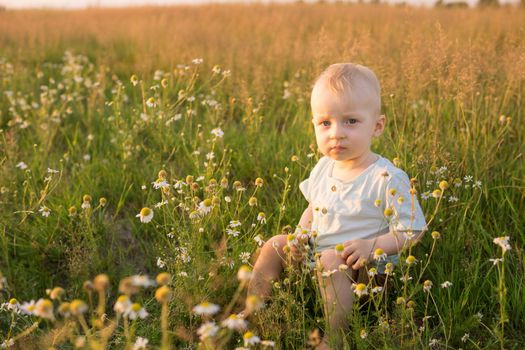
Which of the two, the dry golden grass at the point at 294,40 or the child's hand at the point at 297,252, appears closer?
the child's hand at the point at 297,252

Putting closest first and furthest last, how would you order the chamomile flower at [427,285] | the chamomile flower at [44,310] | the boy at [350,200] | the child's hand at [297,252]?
the chamomile flower at [44,310]
the chamomile flower at [427,285]
the child's hand at [297,252]
the boy at [350,200]

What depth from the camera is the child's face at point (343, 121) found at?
2607mm

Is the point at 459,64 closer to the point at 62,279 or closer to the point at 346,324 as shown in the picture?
the point at 346,324

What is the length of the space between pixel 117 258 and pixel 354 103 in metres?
1.59

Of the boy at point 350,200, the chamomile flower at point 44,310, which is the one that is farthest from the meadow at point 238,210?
the boy at point 350,200

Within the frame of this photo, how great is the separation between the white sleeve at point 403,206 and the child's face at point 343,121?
216mm

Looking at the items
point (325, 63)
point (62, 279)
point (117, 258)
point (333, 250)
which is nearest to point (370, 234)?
point (333, 250)

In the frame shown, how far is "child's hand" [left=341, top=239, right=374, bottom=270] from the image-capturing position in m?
2.44

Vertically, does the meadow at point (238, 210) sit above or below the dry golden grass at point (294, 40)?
below

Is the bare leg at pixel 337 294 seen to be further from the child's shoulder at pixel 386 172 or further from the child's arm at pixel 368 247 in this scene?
the child's shoulder at pixel 386 172

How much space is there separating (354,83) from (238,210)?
924 millimetres

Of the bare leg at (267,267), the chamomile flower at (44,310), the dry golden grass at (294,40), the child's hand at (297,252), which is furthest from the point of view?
the dry golden grass at (294,40)

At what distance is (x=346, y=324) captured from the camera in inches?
97.4

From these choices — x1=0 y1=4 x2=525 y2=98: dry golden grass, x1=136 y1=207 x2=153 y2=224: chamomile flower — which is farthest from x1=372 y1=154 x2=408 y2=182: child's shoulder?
x1=0 y1=4 x2=525 y2=98: dry golden grass
